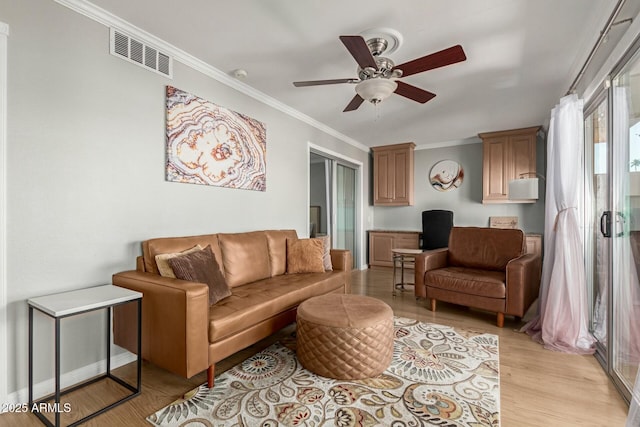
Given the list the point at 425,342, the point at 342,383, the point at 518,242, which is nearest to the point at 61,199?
the point at 342,383

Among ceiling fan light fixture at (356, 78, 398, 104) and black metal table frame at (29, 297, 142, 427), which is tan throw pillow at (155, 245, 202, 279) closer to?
black metal table frame at (29, 297, 142, 427)

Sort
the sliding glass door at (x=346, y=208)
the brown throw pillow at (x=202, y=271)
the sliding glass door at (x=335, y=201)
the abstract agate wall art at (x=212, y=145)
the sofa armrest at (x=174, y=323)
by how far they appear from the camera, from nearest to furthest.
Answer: the sofa armrest at (x=174, y=323), the brown throw pillow at (x=202, y=271), the abstract agate wall art at (x=212, y=145), the sliding glass door at (x=335, y=201), the sliding glass door at (x=346, y=208)

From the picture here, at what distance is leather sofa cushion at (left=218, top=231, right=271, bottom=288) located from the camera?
8.66 ft

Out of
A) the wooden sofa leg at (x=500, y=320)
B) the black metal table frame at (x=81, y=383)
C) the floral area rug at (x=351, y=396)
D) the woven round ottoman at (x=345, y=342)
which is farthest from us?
the wooden sofa leg at (x=500, y=320)

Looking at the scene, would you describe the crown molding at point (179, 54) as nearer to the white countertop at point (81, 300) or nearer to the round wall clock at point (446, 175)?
the white countertop at point (81, 300)

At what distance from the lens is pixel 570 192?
2.51 meters

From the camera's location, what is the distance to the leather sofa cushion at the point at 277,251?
3.14m

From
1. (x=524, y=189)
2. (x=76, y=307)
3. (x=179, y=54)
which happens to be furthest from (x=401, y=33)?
(x=524, y=189)

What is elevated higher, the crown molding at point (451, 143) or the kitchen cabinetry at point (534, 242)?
the crown molding at point (451, 143)

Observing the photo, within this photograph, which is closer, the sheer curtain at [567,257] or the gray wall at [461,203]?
the sheer curtain at [567,257]

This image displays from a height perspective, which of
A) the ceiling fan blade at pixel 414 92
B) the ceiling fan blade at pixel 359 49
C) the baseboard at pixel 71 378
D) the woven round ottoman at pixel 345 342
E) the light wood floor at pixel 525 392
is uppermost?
the ceiling fan blade at pixel 359 49

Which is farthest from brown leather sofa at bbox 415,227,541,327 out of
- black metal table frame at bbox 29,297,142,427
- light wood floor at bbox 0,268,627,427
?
black metal table frame at bbox 29,297,142,427

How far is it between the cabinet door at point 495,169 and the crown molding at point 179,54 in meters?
3.15

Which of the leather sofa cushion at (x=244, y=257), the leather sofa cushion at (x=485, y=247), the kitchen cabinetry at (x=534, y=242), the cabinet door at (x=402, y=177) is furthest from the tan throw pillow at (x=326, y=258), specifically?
the kitchen cabinetry at (x=534, y=242)
